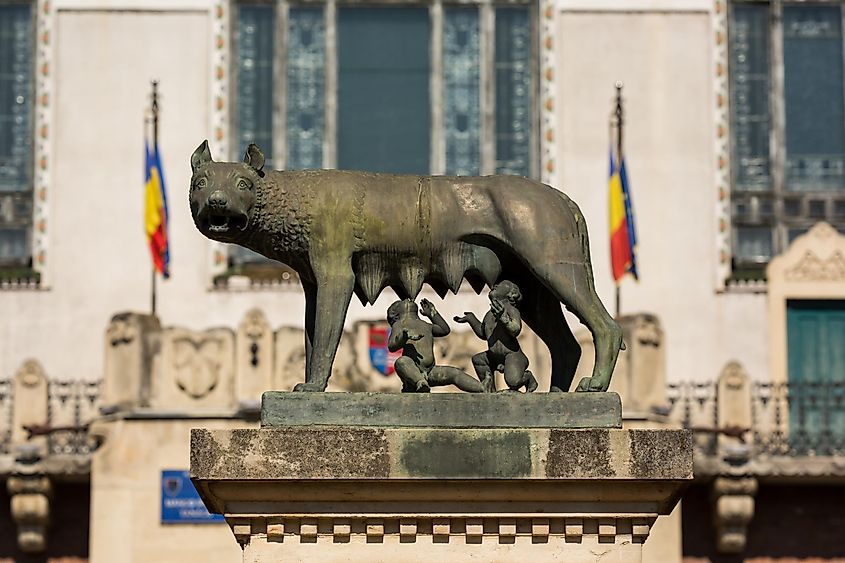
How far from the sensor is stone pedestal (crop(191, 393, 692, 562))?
1383 cm

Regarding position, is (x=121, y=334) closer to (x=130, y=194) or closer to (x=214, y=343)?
(x=214, y=343)

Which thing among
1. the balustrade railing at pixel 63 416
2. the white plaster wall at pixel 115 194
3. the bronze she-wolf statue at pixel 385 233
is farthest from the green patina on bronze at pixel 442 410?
the white plaster wall at pixel 115 194

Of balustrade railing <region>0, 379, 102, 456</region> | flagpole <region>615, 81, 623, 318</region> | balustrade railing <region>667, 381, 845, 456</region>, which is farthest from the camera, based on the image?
flagpole <region>615, 81, 623, 318</region>

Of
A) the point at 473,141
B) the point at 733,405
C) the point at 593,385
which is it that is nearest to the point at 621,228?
the point at 733,405

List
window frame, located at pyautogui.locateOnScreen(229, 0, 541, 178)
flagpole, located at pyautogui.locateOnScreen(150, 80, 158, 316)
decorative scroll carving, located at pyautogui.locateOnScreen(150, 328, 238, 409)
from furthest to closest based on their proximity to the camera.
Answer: window frame, located at pyautogui.locateOnScreen(229, 0, 541, 178) < flagpole, located at pyautogui.locateOnScreen(150, 80, 158, 316) < decorative scroll carving, located at pyautogui.locateOnScreen(150, 328, 238, 409)

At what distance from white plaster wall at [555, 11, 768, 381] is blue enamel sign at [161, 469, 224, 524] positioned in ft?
22.7

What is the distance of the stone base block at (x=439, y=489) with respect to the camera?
13820mm

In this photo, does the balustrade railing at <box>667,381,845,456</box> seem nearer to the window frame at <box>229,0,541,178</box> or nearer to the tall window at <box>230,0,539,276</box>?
the window frame at <box>229,0,541,178</box>

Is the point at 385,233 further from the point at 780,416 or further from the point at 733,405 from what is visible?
the point at 780,416

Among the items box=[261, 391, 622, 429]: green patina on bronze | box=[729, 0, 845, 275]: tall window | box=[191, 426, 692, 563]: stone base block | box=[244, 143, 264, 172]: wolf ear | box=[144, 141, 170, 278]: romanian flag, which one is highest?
box=[729, 0, 845, 275]: tall window

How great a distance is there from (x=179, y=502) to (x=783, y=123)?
35.8ft

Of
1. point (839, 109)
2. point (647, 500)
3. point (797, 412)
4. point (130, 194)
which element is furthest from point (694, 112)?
point (647, 500)

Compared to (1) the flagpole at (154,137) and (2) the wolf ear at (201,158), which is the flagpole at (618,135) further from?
(2) the wolf ear at (201,158)

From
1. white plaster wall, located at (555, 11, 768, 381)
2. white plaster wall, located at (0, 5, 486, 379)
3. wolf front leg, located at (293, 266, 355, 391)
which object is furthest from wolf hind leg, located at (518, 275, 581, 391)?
white plaster wall, located at (555, 11, 768, 381)
